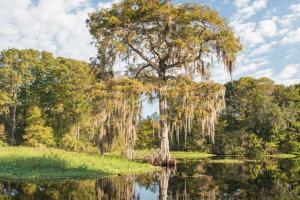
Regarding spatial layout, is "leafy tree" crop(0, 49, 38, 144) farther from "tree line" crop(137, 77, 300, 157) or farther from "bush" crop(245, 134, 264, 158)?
"bush" crop(245, 134, 264, 158)

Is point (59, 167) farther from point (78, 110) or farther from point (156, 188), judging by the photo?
point (78, 110)

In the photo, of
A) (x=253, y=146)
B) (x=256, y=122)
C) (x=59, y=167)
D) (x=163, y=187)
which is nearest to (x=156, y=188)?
(x=163, y=187)

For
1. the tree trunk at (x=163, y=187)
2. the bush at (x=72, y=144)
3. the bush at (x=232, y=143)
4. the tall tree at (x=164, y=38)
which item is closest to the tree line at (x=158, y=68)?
the tall tree at (x=164, y=38)

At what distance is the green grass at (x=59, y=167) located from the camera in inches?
797

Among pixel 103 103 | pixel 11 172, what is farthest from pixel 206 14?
pixel 11 172

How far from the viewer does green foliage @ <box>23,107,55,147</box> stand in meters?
51.2

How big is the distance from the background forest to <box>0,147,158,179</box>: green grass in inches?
974

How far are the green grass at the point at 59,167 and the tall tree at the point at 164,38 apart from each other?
17.3ft

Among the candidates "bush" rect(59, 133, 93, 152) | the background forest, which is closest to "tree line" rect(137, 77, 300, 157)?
the background forest

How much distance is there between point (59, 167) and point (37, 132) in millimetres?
30774

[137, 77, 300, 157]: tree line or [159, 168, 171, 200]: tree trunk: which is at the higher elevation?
[137, 77, 300, 157]: tree line

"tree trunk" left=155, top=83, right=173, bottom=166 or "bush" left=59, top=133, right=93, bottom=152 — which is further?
"bush" left=59, top=133, right=93, bottom=152

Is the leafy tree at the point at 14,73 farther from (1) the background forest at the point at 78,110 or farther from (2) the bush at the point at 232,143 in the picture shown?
(2) the bush at the point at 232,143

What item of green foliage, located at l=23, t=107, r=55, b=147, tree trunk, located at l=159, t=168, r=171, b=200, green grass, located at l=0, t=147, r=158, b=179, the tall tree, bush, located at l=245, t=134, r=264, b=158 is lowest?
tree trunk, located at l=159, t=168, r=171, b=200
